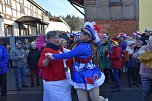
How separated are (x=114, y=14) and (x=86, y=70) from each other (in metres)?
15.6

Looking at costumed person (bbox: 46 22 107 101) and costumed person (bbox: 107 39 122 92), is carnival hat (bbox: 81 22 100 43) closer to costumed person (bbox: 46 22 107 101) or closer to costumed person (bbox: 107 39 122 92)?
costumed person (bbox: 46 22 107 101)

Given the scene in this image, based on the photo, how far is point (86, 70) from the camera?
16.8 ft

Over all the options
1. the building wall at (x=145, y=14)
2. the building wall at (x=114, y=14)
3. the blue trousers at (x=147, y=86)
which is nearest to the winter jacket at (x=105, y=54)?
the building wall at (x=145, y=14)

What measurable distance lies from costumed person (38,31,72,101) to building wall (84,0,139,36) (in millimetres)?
15040

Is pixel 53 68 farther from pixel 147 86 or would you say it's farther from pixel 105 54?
pixel 105 54

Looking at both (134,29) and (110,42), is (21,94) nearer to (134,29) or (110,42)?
(110,42)

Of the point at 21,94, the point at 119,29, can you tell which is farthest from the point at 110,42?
the point at 119,29

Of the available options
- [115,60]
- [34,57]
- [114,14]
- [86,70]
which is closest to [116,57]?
[115,60]

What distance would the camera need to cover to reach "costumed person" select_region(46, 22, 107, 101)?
507 cm

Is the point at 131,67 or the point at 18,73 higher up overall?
the point at 131,67

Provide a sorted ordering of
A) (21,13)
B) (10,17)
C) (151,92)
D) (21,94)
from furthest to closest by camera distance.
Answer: (21,13), (10,17), (21,94), (151,92)

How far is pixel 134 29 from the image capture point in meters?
20.4

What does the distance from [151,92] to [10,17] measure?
2333cm

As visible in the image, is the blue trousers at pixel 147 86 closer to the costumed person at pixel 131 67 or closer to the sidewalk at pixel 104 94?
the sidewalk at pixel 104 94
